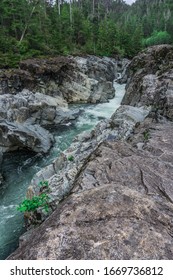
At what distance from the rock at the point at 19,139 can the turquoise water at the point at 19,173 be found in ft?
1.48

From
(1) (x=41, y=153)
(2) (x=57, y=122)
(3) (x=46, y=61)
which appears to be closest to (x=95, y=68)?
(3) (x=46, y=61)

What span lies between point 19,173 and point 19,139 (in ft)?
7.94

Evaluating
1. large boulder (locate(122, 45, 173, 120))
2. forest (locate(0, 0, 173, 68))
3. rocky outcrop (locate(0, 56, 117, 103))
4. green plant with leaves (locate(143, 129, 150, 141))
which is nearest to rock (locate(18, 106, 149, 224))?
green plant with leaves (locate(143, 129, 150, 141))

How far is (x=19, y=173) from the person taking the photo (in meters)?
14.2

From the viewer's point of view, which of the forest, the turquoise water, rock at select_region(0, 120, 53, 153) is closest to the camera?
the turquoise water

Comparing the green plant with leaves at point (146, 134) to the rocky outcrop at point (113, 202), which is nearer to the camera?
the rocky outcrop at point (113, 202)

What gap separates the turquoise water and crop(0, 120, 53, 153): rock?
0.45 metres

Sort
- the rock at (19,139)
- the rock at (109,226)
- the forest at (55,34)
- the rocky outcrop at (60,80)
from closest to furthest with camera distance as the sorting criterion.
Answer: the rock at (109,226)
the rock at (19,139)
the rocky outcrop at (60,80)
the forest at (55,34)

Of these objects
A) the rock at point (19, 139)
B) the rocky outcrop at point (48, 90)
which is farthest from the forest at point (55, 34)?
the rock at point (19, 139)

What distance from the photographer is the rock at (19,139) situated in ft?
51.4

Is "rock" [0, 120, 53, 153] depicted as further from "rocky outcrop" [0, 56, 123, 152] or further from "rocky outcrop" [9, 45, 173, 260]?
"rocky outcrop" [9, 45, 173, 260]

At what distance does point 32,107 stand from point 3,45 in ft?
41.1

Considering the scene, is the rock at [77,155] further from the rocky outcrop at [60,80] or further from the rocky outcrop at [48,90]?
the rocky outcrop at [60,80]

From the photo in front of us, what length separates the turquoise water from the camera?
9.89 metres
